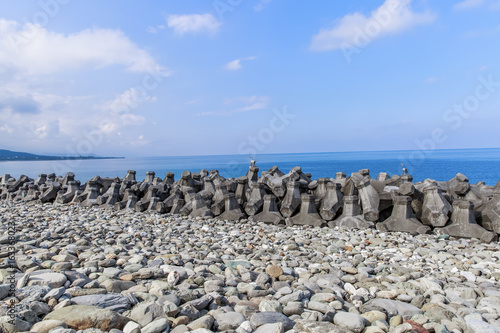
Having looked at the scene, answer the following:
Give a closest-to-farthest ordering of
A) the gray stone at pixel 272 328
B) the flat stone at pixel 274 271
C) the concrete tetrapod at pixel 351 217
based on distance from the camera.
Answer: the gray stone at pixel 272 328 < the flat stone at pixel 274 271 < the concrete tetrapod at pixel 351 217

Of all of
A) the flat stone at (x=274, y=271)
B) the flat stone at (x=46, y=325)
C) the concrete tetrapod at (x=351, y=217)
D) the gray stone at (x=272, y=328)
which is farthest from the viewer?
the concrete tetrapod at (x=351, y=217)

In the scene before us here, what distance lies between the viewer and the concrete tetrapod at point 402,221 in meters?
6.02

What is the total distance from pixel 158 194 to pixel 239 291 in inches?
268

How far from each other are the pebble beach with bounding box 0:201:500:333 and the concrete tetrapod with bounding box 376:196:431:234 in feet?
1.18

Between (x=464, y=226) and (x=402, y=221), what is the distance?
3.13ft

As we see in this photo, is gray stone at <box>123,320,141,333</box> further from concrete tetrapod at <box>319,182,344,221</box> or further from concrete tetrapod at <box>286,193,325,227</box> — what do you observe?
concrete tetrapod at <box>319,182,344,221</box>

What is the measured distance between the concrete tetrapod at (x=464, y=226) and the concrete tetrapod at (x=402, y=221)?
1.05 feet

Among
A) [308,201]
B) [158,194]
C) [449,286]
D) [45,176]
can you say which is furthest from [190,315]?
[45,176]

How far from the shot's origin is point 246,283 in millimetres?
3289

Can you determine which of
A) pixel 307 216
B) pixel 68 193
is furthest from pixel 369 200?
pixel 68 193

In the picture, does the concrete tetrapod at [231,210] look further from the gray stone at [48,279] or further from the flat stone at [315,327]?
the flat stone at [315,327]

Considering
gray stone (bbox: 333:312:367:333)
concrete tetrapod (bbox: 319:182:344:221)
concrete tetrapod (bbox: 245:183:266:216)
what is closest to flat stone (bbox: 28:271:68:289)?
gray stone (bbox: 333:312:367:333)

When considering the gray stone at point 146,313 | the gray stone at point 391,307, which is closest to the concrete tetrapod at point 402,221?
the gray stone at point 391,307

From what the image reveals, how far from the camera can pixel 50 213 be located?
338 inches
